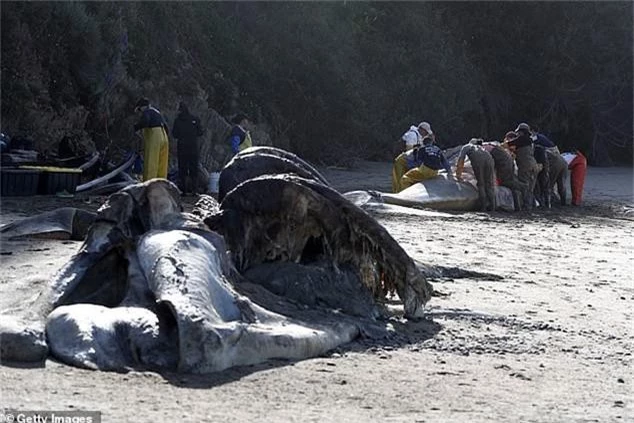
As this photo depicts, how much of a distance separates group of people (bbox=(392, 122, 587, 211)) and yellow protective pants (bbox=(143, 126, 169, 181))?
419cm

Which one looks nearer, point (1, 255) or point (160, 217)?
point (160, 217)

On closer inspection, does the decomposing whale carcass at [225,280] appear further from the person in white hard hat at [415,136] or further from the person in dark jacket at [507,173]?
the person in white hard hat at [415,136]

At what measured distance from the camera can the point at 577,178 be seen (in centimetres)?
2259

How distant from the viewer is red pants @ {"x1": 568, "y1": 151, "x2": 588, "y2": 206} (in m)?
22.4

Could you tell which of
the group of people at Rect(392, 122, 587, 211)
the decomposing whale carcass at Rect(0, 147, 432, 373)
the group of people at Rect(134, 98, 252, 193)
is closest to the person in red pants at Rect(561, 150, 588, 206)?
the group of people at Rect(392, 122, 587, 211)

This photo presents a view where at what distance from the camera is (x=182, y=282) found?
20.6ft

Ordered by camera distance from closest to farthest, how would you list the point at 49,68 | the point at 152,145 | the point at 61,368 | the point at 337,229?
the point at 61,368 < the point at 337,229 < the point at 152,145 < the point at 49,68

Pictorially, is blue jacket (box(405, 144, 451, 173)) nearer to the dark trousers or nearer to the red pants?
the red pants

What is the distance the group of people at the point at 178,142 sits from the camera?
729 inches

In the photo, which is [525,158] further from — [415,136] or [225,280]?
[225,280]

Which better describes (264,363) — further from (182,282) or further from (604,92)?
(604,92)

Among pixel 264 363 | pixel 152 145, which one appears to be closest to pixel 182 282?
pixel 264 363

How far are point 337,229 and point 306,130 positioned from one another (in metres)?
24.2

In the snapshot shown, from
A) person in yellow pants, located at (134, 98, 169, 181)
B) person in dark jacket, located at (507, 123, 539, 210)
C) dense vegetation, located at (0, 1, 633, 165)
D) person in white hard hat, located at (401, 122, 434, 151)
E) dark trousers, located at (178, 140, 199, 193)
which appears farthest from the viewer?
dense vegetation, located at (0, 1, 633, 165)
